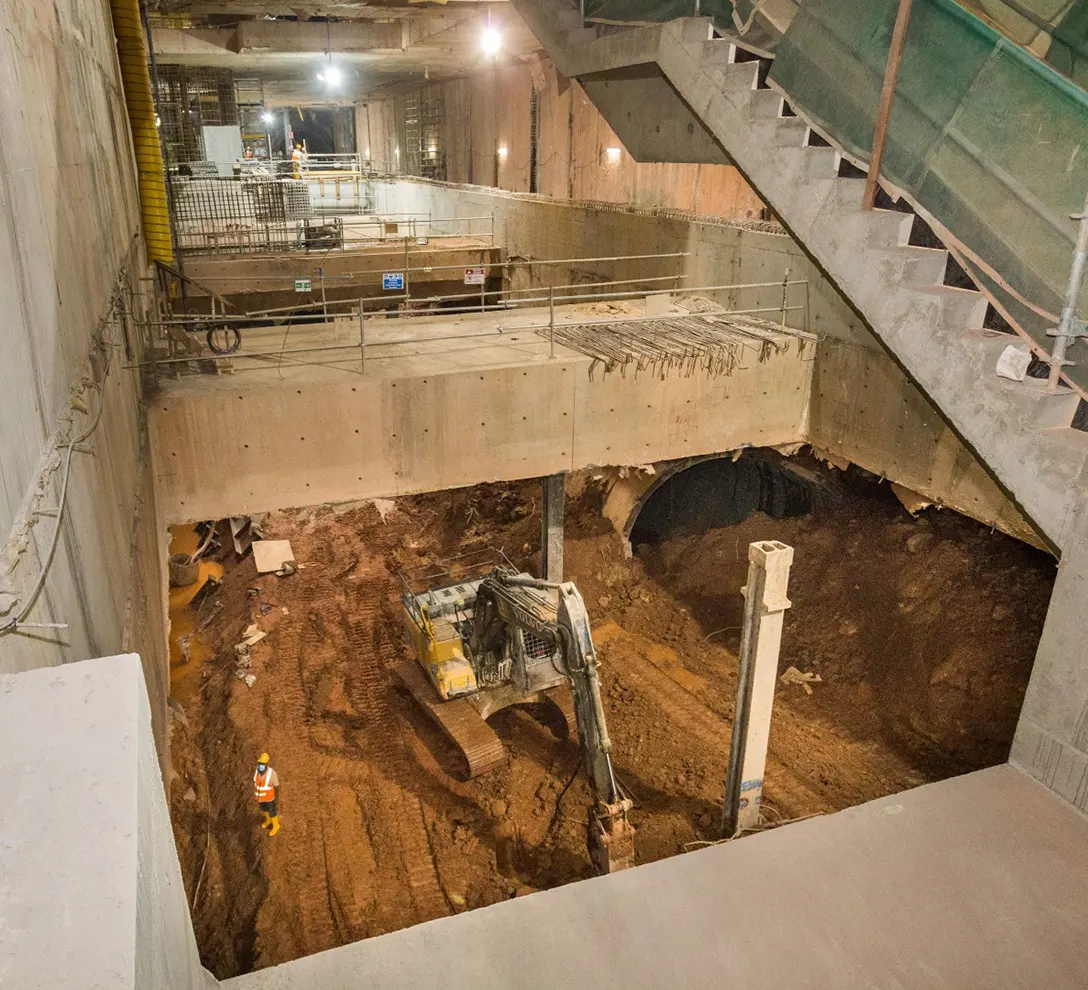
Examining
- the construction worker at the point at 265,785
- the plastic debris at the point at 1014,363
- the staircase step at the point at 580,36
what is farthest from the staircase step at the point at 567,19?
the construction worker at the point at 265,785

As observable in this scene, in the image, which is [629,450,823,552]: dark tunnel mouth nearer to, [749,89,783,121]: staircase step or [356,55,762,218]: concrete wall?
[356,55,762,218]: concrete wall

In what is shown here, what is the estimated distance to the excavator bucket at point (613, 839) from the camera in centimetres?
932

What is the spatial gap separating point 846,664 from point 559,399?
6433 mm

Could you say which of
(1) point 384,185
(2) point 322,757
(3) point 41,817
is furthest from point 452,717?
(1) point 384,185

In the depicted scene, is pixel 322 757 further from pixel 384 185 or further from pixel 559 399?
pixel 384 185

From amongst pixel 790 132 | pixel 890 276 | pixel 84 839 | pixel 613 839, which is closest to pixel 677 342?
pixel 790 132

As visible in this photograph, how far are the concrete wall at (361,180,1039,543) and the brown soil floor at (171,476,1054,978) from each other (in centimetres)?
247

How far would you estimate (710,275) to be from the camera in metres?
14.8

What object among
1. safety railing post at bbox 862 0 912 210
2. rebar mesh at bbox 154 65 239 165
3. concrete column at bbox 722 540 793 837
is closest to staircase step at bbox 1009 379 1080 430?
safety railing post at bbox 862 0 912 210

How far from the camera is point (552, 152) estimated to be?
21719mm

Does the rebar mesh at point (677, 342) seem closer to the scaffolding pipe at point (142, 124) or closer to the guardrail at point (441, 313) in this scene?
the guardrail at point (441, 313)

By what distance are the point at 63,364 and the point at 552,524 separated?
9399 millimetres

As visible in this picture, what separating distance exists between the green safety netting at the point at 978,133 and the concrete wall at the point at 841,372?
172 centimetres

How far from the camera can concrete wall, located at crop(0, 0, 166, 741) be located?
2.87 m
